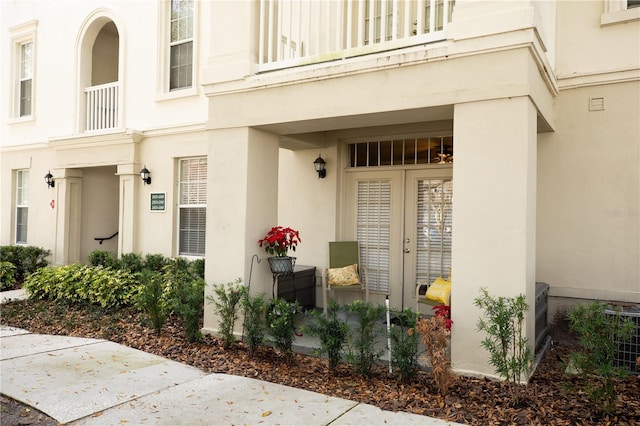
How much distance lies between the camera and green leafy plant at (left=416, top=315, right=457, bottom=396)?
422cm

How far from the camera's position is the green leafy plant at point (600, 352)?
3.75m

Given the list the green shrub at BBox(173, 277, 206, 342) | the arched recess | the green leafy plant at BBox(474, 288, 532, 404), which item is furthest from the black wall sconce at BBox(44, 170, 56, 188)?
the green leafy plant at BBox(474, 288, 532, 404)

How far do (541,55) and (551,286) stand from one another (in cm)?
285

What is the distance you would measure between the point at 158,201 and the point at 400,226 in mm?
5186

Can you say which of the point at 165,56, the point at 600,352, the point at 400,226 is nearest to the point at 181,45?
the point at 165,56

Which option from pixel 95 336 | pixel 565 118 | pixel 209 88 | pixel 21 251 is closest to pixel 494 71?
pixel 565 118

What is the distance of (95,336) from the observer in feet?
21.4

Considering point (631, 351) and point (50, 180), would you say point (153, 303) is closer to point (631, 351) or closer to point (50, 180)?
point (631, 351)

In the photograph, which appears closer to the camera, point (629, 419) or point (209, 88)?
point (629, 419)

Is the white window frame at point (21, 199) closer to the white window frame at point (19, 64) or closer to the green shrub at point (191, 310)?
the white window frame at point (19, 64)

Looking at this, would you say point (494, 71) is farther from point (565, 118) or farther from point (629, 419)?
point (629, 419)

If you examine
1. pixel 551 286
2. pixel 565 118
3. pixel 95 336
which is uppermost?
pixel 565 118

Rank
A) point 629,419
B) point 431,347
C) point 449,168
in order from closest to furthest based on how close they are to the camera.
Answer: point 629,419 < point 431,347 < point 449,168

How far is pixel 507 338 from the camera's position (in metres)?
4.18
